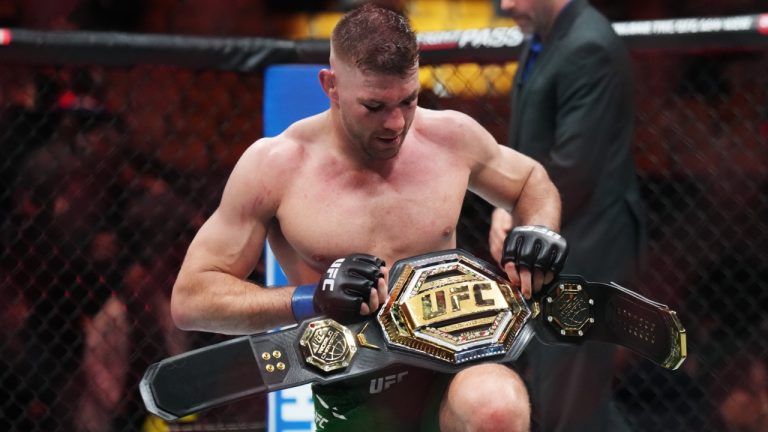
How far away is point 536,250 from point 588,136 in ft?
2.18

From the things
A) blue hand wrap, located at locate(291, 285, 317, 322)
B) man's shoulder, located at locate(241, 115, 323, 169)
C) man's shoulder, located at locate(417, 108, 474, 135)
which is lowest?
blue hand wrap, located at locate(291, 285, 317, 322)

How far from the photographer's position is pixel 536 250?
1658mm

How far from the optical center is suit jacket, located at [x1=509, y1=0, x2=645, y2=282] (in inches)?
89.0

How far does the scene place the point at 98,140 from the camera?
9.15 ft

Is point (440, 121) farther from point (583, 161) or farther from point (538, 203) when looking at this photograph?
point (583, 161)

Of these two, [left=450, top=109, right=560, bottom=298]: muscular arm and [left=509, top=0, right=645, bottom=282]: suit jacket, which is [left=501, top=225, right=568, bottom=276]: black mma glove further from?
[left=509, top=0, right=645, bottom=282]: suit jacket

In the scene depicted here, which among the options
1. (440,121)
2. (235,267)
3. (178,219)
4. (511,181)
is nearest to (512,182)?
(511,181)

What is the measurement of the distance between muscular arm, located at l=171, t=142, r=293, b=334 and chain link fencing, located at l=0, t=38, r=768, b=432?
99 cm

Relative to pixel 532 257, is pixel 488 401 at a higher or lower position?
lower

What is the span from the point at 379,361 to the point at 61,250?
1.42 metres

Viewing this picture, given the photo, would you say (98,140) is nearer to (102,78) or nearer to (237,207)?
(102,78)

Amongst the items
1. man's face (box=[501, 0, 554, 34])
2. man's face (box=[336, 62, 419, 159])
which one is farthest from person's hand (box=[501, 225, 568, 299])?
man's face (box=[501, 0, 554, 34])

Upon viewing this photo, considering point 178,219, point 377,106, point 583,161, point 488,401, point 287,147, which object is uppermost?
point 377,106

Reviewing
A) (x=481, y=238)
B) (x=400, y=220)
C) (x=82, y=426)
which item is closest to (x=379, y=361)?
(x=400, y=220)
